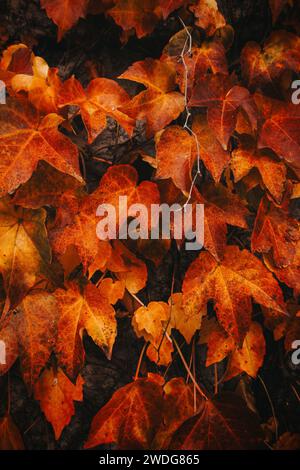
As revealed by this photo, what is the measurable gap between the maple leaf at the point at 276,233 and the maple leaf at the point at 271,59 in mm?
309

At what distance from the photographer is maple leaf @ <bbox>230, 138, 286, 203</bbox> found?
86 centimetres

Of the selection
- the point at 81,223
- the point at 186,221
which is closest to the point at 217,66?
the point at 186,221

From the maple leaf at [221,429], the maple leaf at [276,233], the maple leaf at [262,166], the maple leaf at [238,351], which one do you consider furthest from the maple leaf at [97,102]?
the maple leaf at [221,429]

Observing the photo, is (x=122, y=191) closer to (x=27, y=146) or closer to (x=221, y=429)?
(x=27, y=146)

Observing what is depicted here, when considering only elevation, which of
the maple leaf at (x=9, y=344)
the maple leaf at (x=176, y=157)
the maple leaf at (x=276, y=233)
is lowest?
the maple leaf at (x=9, y=344)

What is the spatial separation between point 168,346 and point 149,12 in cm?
84

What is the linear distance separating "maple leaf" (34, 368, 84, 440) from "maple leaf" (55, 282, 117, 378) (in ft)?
0.55

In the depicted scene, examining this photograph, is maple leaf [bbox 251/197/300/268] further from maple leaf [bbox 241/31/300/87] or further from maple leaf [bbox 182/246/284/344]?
maple leaf [bbox 241/31/300/87]

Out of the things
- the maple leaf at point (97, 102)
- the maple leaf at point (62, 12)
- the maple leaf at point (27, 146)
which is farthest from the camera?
the maple leaf at point (62, 12)

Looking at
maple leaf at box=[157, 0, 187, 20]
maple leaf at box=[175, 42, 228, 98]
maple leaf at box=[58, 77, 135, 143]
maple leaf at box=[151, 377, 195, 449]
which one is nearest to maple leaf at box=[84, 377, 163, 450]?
maple leaf at box=[151, 377, 195, 449]

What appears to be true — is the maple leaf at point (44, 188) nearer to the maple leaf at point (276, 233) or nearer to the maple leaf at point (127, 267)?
the maple leaf at point (127, 267)

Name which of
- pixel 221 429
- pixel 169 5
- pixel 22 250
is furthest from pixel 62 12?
pixel 221 429

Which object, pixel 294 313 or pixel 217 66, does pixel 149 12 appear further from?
pixel 294 313

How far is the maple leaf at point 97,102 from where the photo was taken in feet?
2.74
